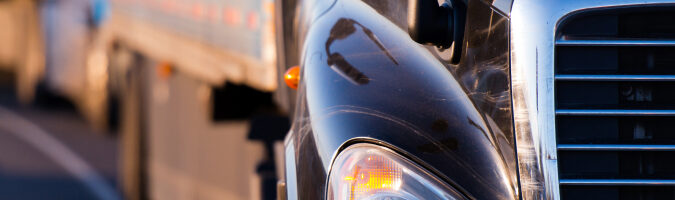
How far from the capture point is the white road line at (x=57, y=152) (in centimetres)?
1331

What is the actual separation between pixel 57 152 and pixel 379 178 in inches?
556

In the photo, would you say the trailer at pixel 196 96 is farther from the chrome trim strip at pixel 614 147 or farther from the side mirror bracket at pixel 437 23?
the chrome trim strip at pixel 614 147

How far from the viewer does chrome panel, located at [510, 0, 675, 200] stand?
8.27 feet

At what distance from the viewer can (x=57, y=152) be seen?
16188 millimetres

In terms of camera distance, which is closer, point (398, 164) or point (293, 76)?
point (398, 164)

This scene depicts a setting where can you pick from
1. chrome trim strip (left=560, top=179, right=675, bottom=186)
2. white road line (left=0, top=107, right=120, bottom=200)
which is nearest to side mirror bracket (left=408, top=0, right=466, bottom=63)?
chrome trim strip (left=560, top=179, right=675, bottom=186)

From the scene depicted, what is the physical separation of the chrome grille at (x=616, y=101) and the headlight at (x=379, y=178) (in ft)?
1.12

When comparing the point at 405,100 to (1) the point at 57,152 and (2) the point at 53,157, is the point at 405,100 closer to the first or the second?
(2) the point at 53,157

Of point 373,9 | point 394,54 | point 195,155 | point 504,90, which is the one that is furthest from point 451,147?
point 195,155

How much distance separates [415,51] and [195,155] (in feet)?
17.2

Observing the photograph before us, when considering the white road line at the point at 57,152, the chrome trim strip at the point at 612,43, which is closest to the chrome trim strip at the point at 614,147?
the chrome trim strip at the point at 612,43

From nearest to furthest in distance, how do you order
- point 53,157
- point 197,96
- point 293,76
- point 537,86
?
point 537,86 → point 293,76 → point 197,96 → point 53,157

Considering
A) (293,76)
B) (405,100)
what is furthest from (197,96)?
(405,100)

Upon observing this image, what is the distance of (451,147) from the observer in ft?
8.91
